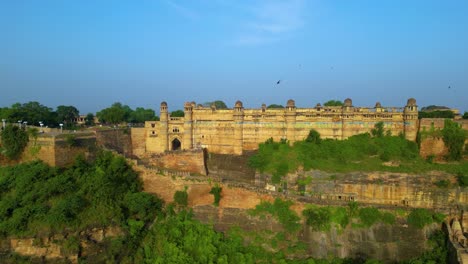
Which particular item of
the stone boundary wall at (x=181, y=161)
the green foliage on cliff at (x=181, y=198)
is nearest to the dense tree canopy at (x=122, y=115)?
the stone boundary wall at (x=181, y=161)

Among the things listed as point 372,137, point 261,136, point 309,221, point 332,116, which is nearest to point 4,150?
point 261,136

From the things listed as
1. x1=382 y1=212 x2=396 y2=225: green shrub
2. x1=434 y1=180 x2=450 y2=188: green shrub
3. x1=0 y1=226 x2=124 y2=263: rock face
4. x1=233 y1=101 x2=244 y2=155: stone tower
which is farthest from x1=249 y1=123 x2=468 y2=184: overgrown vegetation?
x1=0 y1=226 x2=124 y2=263: rock face

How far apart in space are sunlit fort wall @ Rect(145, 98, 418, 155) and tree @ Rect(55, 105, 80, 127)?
24.3 m

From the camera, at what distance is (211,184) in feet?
90.5

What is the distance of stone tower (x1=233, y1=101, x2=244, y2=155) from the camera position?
35.3 metres

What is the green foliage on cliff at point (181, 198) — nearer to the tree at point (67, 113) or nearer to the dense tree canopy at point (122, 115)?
the dense tree canopy at point (122, 115)

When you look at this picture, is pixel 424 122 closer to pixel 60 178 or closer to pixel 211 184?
pixel 211 184

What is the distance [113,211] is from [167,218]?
3621 millimetres

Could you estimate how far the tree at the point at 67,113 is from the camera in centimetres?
5603

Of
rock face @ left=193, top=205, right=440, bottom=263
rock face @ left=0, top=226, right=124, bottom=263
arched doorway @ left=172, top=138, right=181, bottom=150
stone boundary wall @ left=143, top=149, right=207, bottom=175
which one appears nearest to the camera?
rock face @ left=193, top=205, right=440, bottom=263

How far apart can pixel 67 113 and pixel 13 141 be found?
2937 centimetres

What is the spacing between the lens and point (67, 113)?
189 ft

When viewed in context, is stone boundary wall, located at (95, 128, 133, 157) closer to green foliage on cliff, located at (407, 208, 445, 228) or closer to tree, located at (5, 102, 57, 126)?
tree, located at (5, 102, 57, 126)

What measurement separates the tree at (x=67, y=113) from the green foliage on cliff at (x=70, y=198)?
29.6 m
